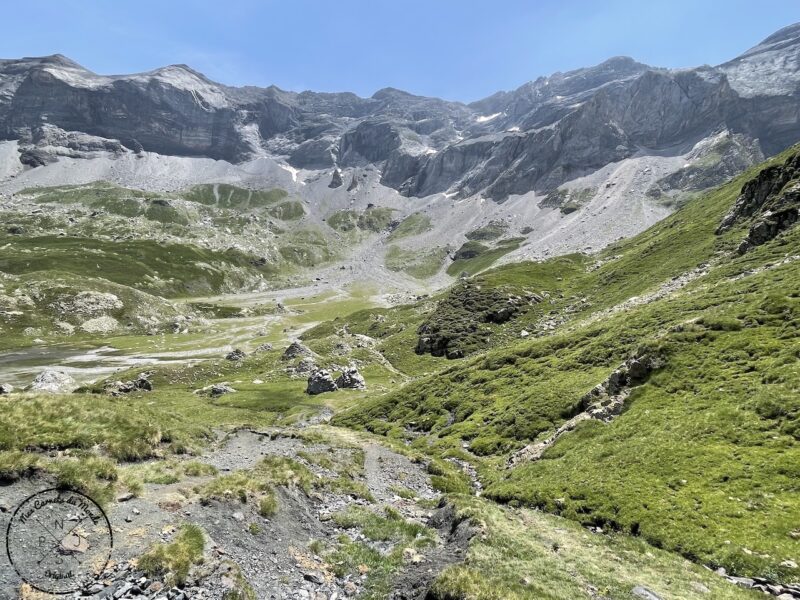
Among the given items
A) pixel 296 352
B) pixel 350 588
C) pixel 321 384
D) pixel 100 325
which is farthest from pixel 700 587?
pixel 100 325

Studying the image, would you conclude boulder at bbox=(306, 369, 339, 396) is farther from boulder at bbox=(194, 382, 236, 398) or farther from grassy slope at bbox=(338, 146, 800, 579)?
grassy slope at bbox=(338, 146, 800, 579)

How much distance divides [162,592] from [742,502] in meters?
24.5

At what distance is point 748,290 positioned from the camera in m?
45.4

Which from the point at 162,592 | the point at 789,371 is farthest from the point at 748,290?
the point at 162,592

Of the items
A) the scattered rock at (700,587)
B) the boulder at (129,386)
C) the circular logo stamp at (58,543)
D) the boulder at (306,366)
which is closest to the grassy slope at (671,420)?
the scattered rock at (700,587)

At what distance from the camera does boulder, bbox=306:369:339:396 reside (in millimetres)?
80688

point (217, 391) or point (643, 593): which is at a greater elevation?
point (217, 391)

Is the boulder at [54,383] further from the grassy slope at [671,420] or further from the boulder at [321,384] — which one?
the grassy slope at [671,420]

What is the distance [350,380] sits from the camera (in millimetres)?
82375

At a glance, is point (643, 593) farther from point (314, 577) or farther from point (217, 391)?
point (217, 391)

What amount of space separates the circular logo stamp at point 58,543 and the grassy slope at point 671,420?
73.3 feet

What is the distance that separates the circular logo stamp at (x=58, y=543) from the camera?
1180cm

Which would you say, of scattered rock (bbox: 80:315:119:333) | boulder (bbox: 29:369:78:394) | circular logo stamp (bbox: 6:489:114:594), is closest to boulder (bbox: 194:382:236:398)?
boulder (bbox: 29:369:78:394)

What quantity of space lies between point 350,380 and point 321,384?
5.62 meters
